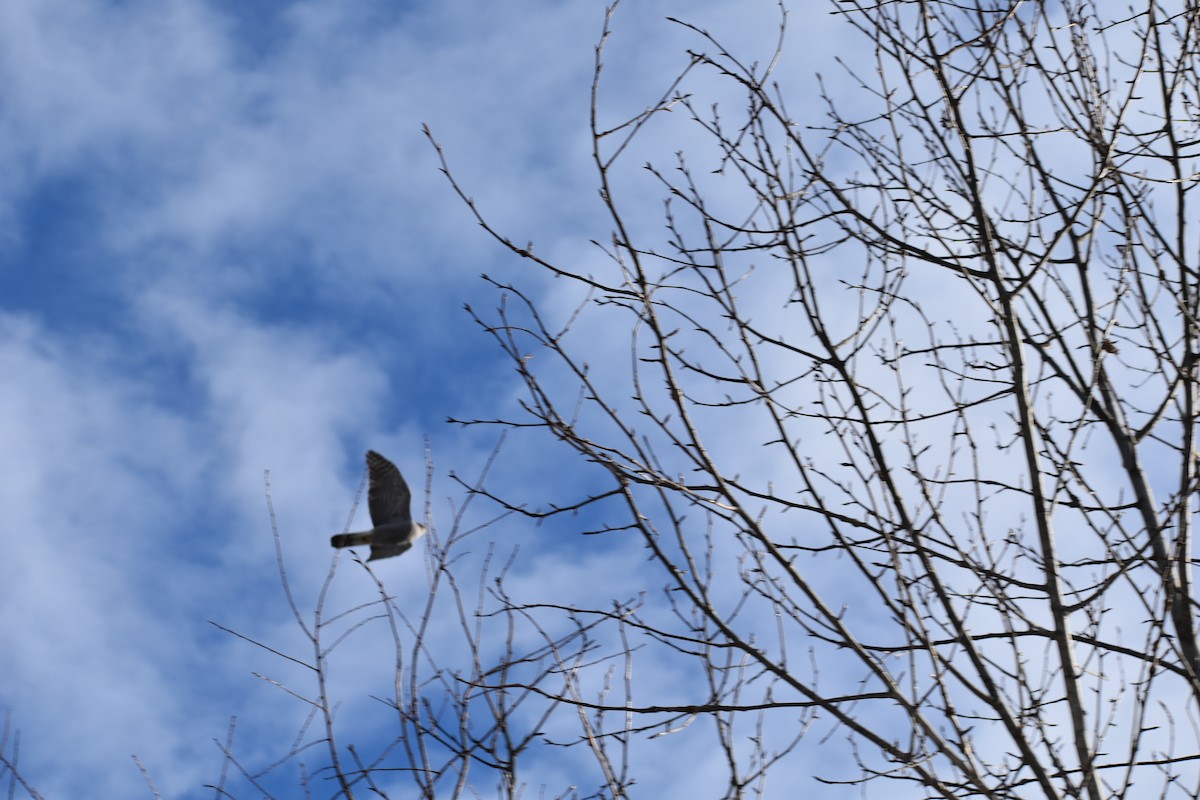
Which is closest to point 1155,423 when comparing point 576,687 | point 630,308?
point 630,308

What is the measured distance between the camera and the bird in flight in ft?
13.4

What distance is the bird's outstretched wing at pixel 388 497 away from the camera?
13.7ft

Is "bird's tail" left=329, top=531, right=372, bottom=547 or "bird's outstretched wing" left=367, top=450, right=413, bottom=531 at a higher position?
"bird's outstretched wing" left=367, top=450, right=413, bottom=531

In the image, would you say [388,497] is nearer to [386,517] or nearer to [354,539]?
[386,517]

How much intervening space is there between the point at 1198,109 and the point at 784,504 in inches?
97.9

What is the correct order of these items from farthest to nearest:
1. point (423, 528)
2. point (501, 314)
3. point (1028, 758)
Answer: point (423, 528) → point (501, 314) → point (1028, 758)

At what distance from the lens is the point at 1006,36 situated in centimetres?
427

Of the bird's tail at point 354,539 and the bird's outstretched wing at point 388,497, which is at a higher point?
the bird's outstretched wing at point 388,497

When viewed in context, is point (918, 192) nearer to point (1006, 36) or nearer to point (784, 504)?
point (1006, 36)

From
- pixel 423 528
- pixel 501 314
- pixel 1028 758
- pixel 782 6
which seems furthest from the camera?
pixel 423 528

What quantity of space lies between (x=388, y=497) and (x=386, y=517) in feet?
0.26

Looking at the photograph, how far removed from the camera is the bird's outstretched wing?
4188 mm

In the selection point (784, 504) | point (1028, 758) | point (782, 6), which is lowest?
point (1028, 758)

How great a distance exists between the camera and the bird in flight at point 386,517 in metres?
4.08
